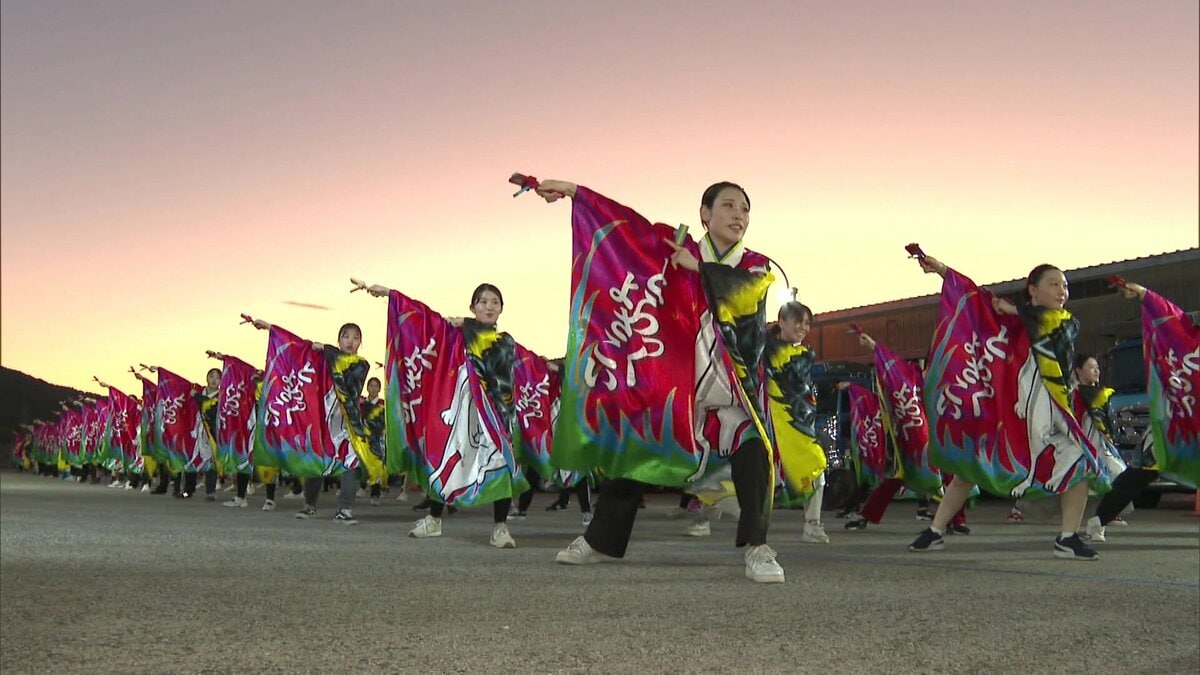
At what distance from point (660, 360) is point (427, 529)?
4871mm

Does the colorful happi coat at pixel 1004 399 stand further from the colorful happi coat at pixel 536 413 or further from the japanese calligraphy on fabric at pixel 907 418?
the colorful happi coat at pixel 536 413

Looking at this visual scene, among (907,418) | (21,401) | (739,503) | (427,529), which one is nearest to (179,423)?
(21,401)

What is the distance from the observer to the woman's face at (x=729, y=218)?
4570 millimetres

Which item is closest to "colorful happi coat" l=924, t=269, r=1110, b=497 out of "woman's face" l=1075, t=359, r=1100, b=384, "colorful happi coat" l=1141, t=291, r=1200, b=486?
"colorful happi coat" l=1141, t=291, r=1200, b=486

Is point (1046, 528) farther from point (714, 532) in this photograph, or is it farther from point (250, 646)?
point (250, 646)

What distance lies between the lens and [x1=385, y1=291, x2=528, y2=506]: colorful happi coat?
822 cm

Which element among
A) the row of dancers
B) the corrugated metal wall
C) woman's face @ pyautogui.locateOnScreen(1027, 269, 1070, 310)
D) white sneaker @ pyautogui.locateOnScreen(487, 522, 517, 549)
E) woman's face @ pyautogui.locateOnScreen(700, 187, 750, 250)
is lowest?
white sneaker @ pyautogui.locateOnScreen(487, 522, 517, 549)

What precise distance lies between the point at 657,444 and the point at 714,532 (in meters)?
5.54

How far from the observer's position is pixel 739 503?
4.61 meters

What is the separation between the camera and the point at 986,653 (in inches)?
137

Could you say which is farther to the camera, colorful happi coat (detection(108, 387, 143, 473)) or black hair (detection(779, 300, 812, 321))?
colorful happi coat (detection(108, 387, 143, 473))

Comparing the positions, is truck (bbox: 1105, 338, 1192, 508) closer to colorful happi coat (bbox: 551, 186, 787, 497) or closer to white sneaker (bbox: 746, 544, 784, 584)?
white sneaker (bbox: 746, 544, 784, 584)

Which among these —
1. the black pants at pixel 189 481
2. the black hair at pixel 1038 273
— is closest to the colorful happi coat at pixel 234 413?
the black pants at pixel 189 481

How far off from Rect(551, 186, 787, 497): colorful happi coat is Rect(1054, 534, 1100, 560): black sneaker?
129 inches
